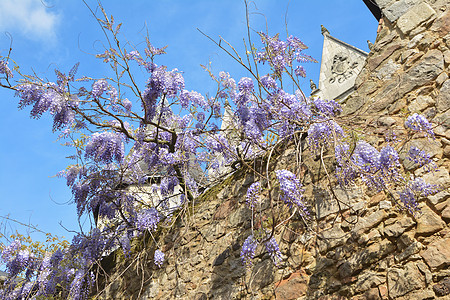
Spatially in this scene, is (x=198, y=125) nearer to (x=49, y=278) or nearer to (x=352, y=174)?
(x=352, y=174)

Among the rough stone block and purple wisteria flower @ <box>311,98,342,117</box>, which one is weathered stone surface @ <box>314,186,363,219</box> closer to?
purple wisteria flower @ <box>311,98,342,117</box>

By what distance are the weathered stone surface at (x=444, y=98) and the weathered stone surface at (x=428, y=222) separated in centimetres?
75

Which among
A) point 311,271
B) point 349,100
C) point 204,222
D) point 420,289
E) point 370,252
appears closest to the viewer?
point 420,289

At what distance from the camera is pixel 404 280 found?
2432 millimetres

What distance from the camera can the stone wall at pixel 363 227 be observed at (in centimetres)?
250

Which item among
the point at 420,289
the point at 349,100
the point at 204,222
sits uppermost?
the point at 349,100

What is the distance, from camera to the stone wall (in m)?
2.50

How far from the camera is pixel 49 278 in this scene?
5129 mm

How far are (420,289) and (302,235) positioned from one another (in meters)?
0.98

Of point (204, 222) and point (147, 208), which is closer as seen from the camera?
point (204, 222)

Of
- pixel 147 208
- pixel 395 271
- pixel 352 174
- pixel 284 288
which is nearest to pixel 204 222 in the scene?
pixel 147 208

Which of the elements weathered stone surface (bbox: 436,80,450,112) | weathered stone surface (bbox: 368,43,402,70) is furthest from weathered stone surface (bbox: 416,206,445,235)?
weathered stone surface (bbox: 368,43,402,70)

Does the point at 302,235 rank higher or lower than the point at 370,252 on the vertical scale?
higher

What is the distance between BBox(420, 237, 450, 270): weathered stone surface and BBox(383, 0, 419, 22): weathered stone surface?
2.03 metres
